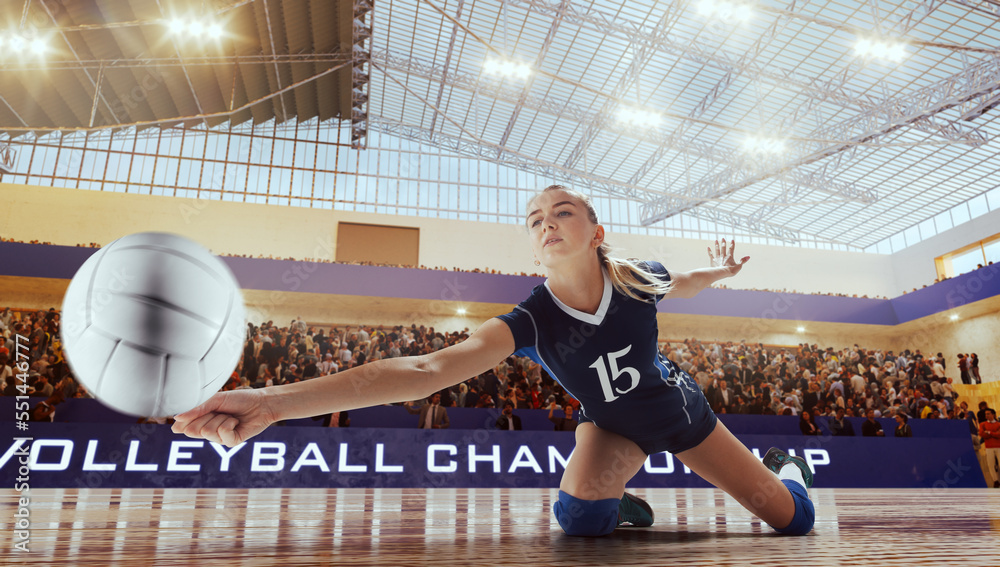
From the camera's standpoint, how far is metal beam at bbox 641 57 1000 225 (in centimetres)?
1619

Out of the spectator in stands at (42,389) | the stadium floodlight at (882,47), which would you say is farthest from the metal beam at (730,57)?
the spectator in stands at (42,389)

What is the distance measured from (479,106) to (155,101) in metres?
12.5

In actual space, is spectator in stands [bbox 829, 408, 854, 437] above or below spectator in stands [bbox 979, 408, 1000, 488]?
above

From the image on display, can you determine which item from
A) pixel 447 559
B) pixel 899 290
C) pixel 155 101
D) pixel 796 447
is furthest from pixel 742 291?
pixel 155 101

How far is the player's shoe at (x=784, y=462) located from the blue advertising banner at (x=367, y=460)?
16.6ft

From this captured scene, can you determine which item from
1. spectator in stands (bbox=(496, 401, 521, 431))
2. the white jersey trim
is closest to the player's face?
the white jersey trim

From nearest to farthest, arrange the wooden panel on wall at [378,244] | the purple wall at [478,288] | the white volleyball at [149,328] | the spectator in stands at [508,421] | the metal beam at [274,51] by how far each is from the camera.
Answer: the white volleyball at [149,328] → the spectator in stands at [508,421] → the purple wall at [478,288] → the metal beam at [274,51] → the wooden panel on wall at [378,244]

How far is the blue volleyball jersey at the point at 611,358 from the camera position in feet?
7.49

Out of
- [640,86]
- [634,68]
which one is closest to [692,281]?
[634,68]

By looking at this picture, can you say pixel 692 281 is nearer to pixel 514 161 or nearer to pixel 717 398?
pixel 717 398

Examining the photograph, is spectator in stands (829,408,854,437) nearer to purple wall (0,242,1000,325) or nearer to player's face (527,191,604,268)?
player's face (527,191,604,268)

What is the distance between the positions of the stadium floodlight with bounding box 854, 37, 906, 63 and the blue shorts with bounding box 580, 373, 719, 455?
55.2ft

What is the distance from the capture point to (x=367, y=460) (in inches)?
296

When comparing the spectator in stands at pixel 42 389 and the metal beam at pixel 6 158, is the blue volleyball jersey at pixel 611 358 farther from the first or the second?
the metal beam at pixel 6 158
